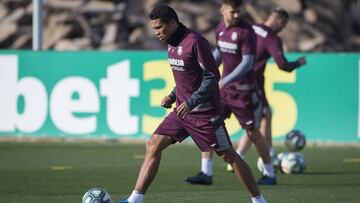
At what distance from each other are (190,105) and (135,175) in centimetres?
454

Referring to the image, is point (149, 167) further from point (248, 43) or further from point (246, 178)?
point (248, 43)

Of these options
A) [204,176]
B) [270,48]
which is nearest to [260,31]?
[270,48]

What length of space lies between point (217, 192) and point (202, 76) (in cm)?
253

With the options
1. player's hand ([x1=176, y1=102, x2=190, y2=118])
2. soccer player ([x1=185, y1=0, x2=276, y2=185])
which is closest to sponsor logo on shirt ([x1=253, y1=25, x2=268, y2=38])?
soccer player ([x1=185, y1=0, x2=276, y2=185])

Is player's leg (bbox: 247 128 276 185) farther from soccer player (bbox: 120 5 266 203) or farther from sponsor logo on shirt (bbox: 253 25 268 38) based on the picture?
soccer player (bbox: 120 5 266 203)

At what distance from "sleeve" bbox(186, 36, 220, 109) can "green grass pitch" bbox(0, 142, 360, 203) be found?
1.81 m

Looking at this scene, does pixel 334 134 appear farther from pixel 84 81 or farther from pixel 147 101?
pixel 84 81

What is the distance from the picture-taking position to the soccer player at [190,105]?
36.0 feet

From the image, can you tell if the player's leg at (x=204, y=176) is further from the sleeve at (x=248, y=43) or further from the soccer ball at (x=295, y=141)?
the soccer ball at (x=295, y=141)

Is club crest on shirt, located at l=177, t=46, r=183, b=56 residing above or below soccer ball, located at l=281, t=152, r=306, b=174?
above

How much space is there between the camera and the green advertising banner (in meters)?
20.6

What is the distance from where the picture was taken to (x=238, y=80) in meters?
14.5

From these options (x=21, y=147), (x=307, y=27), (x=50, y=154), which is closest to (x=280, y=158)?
(x=50, y=154)

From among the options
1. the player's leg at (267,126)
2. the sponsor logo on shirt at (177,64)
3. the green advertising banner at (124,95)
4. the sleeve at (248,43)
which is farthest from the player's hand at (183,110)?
the green advertising banner at (124,95)
